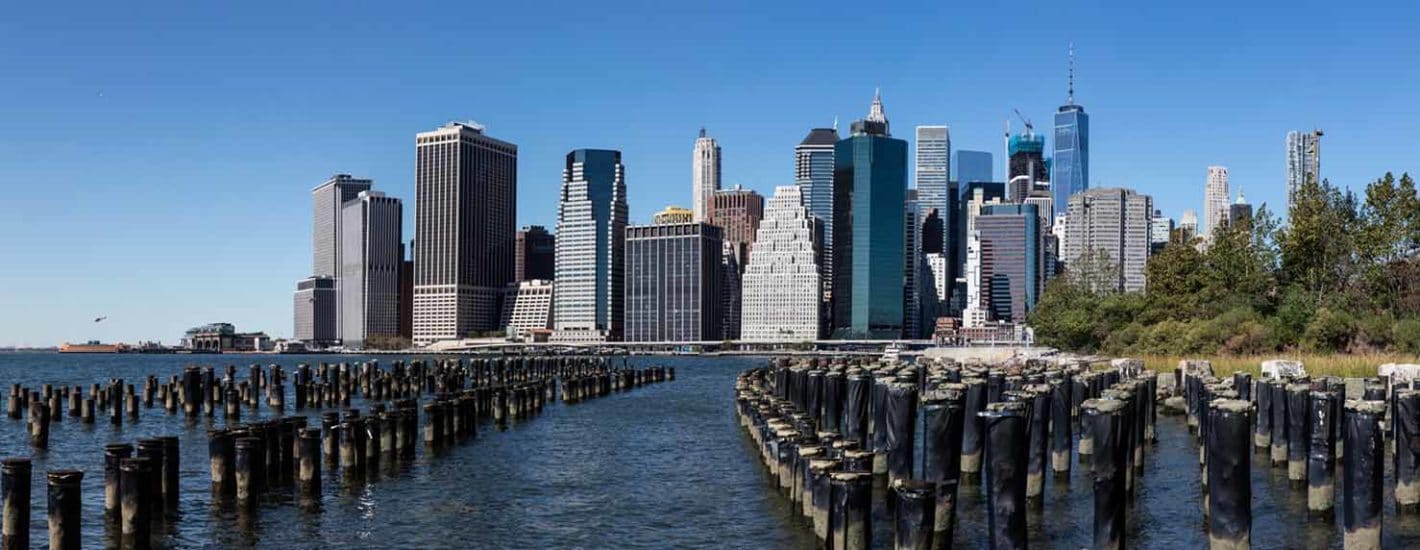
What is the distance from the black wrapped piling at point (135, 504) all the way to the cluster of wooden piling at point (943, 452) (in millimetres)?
13546

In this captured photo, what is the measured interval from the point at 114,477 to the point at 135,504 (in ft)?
5.29

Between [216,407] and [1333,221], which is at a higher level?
[1333,221]

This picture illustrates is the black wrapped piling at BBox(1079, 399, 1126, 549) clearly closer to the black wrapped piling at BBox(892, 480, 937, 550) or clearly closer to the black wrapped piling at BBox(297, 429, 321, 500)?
the black wrapped piling at BBox(892, 480, 937, 550)

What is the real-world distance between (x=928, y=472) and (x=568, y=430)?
3157 centimetres

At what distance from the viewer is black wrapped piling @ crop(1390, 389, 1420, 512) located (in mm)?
25703

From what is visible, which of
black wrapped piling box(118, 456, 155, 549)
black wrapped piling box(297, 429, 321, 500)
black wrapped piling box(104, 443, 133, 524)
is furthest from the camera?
black wrapped piling box(297, 429, 321, 500)

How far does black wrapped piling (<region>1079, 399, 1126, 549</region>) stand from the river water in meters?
3.38

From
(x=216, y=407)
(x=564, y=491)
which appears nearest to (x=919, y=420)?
(x=564, y=491)

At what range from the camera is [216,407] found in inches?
2672

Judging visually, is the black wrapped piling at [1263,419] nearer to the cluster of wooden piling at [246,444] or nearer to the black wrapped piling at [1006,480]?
the black wrapped piling at [1006,480]

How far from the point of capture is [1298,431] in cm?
3048

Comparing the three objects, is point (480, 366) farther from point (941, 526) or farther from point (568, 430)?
point (941, 526)

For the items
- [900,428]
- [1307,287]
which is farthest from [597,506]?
[1307,287]

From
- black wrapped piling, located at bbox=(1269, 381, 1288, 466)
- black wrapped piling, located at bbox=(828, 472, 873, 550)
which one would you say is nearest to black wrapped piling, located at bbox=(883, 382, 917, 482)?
black wrapped piling, located at bbox=(828, 472, 873, 550)
